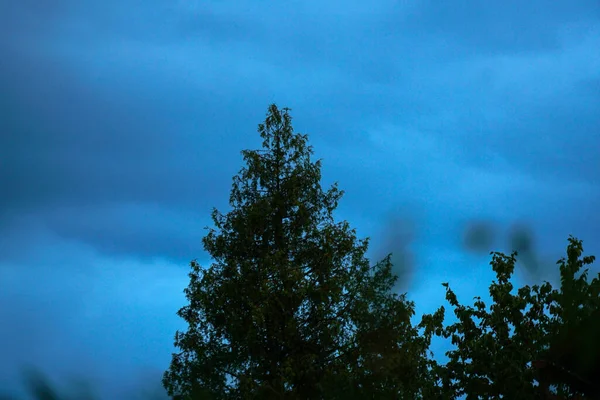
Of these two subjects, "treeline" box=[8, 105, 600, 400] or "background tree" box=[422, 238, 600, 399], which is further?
"treeline" box=[8, 105, 600, 400]

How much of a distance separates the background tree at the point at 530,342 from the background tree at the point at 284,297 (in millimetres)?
3222

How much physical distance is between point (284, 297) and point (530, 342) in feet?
89.9

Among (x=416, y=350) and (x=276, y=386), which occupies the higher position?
(x=416, y=350)

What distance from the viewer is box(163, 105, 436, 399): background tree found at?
3275 cm

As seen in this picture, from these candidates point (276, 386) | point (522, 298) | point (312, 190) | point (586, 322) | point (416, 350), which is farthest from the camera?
point (312, 190)

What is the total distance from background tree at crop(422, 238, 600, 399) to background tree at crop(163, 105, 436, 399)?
3222 millimetres

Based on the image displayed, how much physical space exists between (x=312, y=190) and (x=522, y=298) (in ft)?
42.8

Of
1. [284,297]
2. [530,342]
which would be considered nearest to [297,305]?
[284,297]

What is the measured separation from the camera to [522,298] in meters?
29.4

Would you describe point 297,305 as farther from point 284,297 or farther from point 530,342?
point 530,342

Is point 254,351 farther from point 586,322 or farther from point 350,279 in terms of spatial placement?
point 586,322

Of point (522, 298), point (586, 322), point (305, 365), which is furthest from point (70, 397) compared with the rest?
point (305, 365)

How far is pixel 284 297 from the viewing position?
33594 millimetres

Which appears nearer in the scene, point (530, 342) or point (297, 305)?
point (530, 342)
